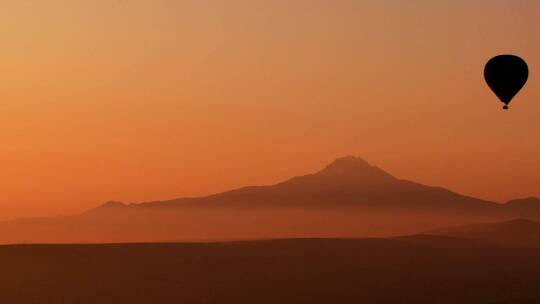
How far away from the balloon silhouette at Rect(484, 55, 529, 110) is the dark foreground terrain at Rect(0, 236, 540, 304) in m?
28.7

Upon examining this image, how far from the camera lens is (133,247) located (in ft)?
395

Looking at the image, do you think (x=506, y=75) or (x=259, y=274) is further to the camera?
(x=259, y=274)

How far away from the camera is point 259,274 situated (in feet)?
359

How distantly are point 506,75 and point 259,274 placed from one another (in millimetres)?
51821

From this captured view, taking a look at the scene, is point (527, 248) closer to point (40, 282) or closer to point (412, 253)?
point (412, 253)

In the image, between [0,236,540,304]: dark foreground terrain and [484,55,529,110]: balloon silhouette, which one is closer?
[484,55,529,110]: balloon silhouette

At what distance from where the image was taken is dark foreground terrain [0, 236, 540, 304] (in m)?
96.4

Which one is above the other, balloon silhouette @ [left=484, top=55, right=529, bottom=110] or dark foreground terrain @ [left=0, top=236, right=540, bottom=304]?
dark foreground terrain @ [left=0, top=236, right=540, bottom=304]

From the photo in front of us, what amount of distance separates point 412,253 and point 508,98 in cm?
7487

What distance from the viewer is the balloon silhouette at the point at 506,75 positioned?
202 feet

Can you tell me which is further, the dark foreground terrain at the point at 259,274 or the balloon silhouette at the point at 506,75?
the dark foreground terrain at the point at 259,274

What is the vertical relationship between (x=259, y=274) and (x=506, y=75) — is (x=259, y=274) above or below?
above

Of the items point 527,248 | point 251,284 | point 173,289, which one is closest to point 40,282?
point 173,289

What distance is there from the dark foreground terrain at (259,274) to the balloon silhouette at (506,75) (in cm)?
2872
